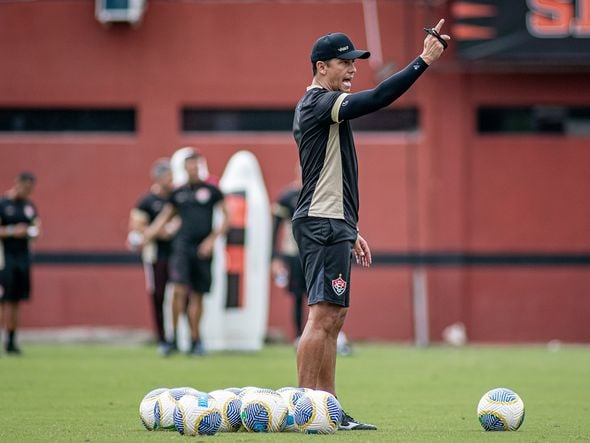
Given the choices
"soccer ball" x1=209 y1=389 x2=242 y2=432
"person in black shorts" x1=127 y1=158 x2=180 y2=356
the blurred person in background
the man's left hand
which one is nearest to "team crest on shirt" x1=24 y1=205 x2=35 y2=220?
"person in black shorts" x1=127 y1=158 x2=180 y2=356

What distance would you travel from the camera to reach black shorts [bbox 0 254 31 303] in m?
17.5

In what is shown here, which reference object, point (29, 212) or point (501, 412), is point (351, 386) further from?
point (29, 212)

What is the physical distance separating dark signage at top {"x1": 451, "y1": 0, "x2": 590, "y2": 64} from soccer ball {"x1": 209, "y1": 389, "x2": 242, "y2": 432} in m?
14.1

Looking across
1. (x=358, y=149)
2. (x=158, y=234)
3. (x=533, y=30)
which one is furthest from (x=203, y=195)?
(x=533, y=30)

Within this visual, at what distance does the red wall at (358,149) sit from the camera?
2211 centimetres

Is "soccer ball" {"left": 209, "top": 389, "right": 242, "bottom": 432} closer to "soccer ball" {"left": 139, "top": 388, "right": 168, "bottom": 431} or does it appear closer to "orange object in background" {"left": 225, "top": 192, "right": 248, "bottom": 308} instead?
"soccer ball" {"left": 139, "top": 388, "right": 168, "bottom": 431}

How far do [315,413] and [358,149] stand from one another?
14.6 metres

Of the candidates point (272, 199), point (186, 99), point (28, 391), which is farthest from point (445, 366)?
point (186, 99)

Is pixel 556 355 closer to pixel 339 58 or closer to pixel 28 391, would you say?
pixel 28 391

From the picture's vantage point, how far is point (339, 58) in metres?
8.57

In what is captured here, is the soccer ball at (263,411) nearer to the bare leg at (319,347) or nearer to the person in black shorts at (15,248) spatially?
the bare leg at (319,347)

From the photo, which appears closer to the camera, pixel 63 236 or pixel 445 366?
pixel 445 366

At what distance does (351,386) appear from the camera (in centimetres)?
1255

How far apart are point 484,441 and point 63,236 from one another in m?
15.3
